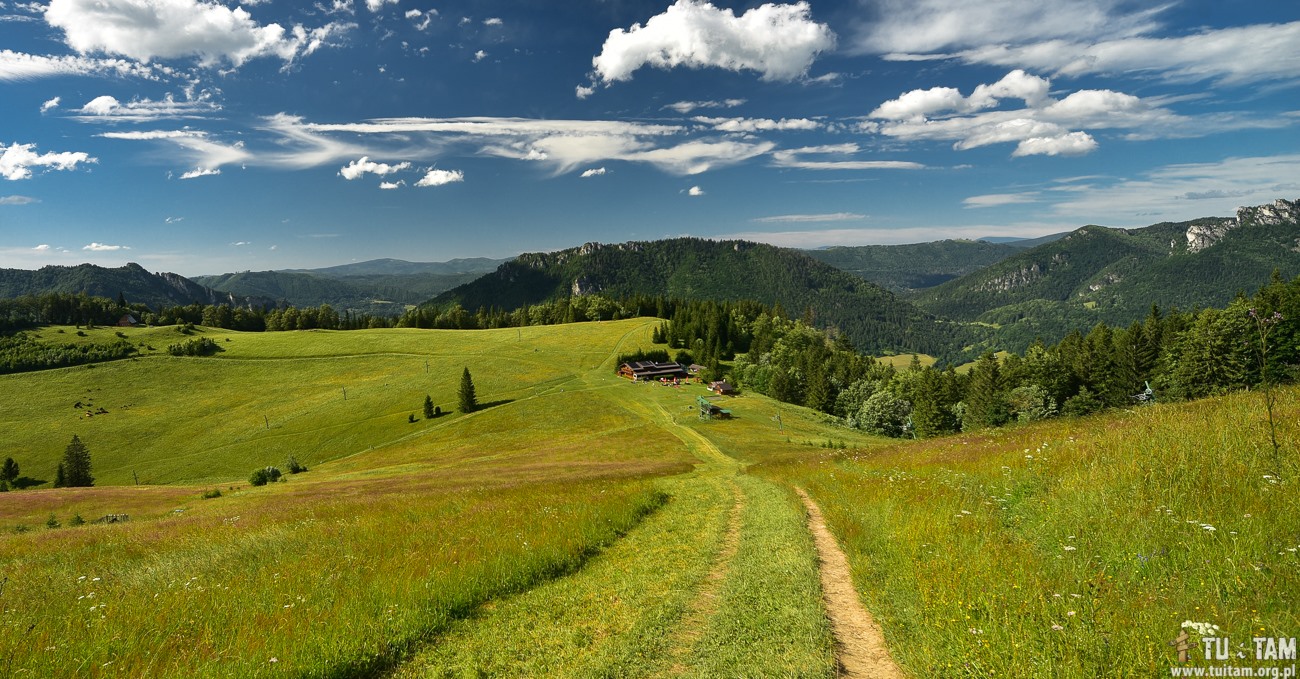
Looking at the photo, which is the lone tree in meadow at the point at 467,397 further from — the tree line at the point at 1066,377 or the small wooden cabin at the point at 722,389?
the tree line at the point at 1066,377

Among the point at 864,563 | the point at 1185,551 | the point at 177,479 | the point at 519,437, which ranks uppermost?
the point at 1185,551

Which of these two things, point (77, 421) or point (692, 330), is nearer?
point (77, 421)

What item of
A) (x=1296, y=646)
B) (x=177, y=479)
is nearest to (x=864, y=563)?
(x=1296, y=646)

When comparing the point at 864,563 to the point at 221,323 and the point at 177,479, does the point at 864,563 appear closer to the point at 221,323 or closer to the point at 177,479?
the point at 177,479

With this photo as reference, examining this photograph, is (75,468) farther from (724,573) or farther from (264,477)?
(724,573)

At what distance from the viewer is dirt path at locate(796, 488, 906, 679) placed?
666 centimetres

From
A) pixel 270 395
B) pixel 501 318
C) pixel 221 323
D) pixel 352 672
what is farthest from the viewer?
pixel 501 318

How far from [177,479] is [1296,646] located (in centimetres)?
11079

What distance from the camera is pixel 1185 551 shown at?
7.32m

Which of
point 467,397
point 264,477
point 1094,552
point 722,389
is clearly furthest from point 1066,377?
point 264,477

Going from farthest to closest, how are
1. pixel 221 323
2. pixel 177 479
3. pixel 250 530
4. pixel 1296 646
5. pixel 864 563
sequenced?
pixel 221 323 → pixel 177 479 → pixel 250 530 → pixel 864 563 → pixel 1296 646

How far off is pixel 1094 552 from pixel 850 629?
175 inches

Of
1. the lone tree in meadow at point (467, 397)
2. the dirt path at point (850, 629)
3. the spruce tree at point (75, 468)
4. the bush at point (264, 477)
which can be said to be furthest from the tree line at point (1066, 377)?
the spruce tree at point (75, 468)

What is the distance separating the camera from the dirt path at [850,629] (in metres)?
6.66
